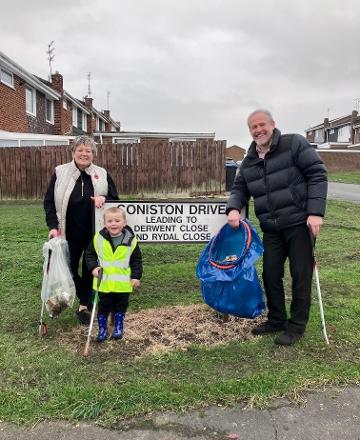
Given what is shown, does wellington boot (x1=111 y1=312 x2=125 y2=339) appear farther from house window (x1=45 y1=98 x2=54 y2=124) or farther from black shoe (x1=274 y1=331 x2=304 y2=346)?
house window (x1=45 y1=98 x2=54 y2=124)

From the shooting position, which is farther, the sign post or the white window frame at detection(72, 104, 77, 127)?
the white window frame at detection(72, 104, 77, 127)

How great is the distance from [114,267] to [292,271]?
150cm

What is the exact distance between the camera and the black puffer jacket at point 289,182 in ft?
11.9

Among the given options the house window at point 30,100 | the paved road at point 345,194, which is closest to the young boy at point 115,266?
the paved road at point 345,194

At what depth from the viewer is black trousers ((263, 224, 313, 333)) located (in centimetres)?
375

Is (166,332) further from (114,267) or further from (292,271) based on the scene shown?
(292,271)

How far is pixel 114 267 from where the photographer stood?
12.6 feet

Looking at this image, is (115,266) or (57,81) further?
(57,81)

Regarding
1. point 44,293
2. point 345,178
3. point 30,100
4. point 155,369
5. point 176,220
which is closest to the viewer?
point 155,369

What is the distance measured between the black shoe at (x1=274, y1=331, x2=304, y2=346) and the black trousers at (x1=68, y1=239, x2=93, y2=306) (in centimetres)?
184

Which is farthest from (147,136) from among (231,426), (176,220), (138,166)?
(231,426)

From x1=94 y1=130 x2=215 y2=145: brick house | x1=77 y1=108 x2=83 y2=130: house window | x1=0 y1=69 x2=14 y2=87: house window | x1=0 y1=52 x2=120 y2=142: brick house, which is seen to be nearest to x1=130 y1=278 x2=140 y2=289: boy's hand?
x1=0 y1=52 x2=120 y2=142: brick house

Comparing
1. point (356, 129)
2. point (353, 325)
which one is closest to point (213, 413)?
point (353, 325)

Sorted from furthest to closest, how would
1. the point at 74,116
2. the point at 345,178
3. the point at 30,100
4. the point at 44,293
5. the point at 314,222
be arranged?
the point at 345,178, the point at 74,116, the point at 30,100, the point at 44,293, the point at 314,222
